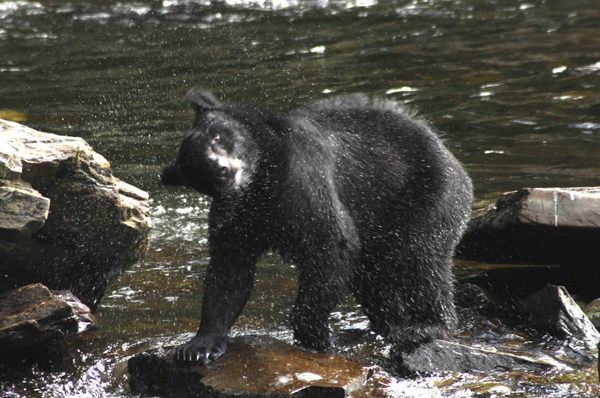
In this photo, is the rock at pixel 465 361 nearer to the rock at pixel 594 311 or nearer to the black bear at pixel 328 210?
the black bear at pixel 328 210

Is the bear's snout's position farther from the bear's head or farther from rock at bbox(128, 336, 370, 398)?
rock at bbox(128, 336, 370, 398)

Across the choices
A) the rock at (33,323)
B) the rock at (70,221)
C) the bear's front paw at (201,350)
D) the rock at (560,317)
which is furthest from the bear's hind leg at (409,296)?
the rock at (33,323)

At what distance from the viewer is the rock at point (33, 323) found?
6141 millimetres

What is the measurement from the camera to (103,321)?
7020 millimetres

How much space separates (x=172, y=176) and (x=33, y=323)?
3.47 feet

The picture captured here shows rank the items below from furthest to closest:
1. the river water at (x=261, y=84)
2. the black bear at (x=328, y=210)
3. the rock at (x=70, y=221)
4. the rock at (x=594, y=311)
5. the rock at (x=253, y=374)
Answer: the river water at (x=261, y=84) < the rock at (x=594, y=311) < the rock at (x=70, y=221) < the black bear at (x=328, y=210) < the rock at (x=253, y=374)

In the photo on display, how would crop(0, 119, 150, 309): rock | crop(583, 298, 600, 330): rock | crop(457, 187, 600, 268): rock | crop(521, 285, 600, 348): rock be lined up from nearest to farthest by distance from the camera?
crop(521, 285, 600, 348): rock < crop(0, 119, 150, 309): rock < crop(583, 298, 600, 330): rock < crop(457, 187, 600, 268): rock

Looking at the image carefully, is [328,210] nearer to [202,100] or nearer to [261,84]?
[202,100]

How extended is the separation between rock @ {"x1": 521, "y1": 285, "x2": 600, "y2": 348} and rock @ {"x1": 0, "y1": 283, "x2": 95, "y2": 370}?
8.50 feet

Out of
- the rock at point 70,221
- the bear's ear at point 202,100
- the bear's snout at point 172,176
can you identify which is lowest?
the rock at point 70,221

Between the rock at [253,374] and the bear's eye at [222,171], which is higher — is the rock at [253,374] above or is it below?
below

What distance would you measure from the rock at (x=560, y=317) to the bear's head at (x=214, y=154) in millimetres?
1852

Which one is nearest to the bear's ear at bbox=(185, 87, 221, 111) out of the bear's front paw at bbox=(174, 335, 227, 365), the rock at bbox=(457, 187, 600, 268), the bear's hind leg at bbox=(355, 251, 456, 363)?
the bear's front paw at bbox=(174, 335, 227, 365)

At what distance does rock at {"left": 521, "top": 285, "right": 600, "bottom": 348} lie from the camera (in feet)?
21.0
